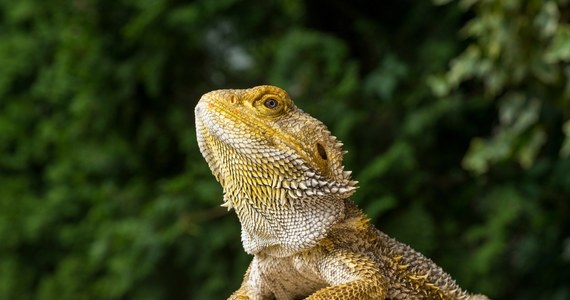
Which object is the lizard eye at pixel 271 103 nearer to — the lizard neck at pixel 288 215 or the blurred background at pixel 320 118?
the lizard neck at pixel 288 215

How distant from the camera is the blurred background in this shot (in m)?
5.81

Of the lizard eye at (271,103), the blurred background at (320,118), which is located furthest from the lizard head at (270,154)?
the blurred background at (320,118)

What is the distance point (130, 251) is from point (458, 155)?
2.31 metres

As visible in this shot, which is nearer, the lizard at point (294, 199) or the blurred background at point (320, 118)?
the lizard at point (294, 199)

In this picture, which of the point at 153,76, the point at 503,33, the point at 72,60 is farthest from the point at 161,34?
the point at 503,33

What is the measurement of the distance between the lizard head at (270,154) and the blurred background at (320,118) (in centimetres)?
253

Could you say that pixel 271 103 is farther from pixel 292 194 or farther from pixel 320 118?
pixel 320 118

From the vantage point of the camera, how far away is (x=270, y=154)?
8.38 ft

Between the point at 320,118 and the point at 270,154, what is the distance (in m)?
3.89

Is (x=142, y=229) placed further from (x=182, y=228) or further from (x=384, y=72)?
(x=384, y=72)

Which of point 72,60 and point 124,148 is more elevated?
point 72,60

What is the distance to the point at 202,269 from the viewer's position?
705 cm

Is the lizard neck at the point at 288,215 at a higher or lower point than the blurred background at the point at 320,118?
lower

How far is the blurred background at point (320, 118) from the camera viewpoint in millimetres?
5812
